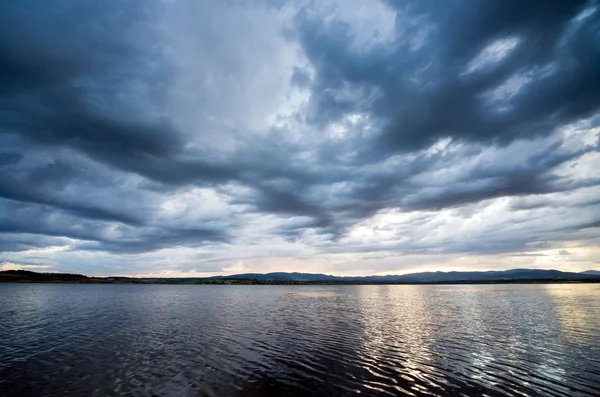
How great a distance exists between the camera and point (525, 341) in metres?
39.8

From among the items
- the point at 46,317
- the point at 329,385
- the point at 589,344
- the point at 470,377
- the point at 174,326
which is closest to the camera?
the point at 329,385

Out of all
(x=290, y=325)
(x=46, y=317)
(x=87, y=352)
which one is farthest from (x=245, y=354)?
(x=46, y=317)

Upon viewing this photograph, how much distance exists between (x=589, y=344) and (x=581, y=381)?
1892cm

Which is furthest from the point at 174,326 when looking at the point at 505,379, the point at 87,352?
the point at 505,379

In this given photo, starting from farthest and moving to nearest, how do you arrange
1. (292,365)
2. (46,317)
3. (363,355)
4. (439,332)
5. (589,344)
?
(46,317), (439,332), (589,344), (363,355), (292,365)

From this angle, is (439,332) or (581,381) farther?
(439,332)

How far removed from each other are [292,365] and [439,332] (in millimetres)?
29168

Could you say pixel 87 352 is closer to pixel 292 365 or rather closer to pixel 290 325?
pixel 292 365

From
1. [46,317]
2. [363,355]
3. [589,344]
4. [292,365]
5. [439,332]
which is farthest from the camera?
[46,317]

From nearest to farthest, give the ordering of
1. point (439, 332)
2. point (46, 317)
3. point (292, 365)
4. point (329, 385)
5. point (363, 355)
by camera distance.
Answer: point (329, 385)
point (292, 365)
point (363, 355)
point (439, 332)
point (46, 317)

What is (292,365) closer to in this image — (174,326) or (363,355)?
(363,355)

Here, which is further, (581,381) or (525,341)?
(525,341)

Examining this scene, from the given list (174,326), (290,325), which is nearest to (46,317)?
(174,326)

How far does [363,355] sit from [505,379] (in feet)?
42.8
